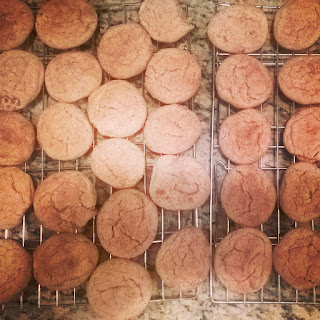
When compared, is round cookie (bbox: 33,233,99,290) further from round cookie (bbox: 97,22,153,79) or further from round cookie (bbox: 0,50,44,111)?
round cookie (bbox: 97,22,153,79)

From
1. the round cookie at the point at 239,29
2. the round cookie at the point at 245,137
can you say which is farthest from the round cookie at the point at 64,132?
the round cookie at the point at 239,29

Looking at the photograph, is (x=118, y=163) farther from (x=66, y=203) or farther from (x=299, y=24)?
(x=299, y=24)

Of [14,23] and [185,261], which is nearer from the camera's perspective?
[185,261]

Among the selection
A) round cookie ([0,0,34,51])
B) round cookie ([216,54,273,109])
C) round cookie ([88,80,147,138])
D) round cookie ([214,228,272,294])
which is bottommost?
round cookie ([214,228,272,294])

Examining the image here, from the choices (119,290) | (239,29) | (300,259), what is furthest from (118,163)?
(300,259)

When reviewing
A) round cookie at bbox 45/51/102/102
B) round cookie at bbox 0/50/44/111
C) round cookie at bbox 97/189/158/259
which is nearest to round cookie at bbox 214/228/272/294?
round cookie at bbox 97/189/158/259

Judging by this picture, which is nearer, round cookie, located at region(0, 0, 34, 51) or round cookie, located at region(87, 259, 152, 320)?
round cookie, located at region(87, 259, 152, 320)

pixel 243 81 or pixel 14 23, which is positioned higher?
pixel 14 23

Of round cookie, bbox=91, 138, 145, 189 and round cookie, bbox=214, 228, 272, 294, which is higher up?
round cookie, bbox=91, 138, 145, 189
